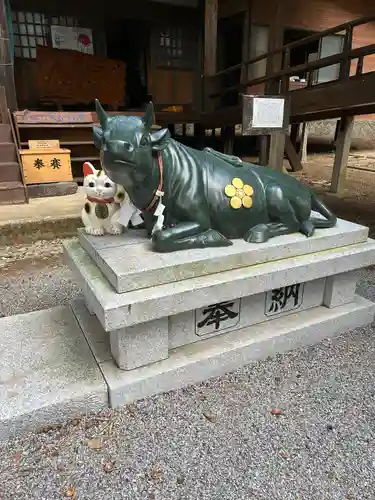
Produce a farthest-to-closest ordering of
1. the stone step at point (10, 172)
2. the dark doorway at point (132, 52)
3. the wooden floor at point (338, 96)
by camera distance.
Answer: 1. the dark doorway at point (132, 52)
2. the stone step at point (10, 172)
3. the wooden floor at point (338, 96)

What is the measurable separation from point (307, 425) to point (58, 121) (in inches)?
263

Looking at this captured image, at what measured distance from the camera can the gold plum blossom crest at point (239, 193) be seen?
7.24 ft

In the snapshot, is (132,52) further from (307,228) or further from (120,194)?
(307,228)

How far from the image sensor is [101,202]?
90.6 inches

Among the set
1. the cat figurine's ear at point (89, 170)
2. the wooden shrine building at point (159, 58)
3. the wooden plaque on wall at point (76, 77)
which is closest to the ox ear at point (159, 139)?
the cat figurine's ear at point (89, 170)

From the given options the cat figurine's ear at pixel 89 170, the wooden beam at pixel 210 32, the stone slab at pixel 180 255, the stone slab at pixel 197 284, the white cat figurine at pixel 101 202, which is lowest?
the stone slab at pixel 197 284

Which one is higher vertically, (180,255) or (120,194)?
(120,194)

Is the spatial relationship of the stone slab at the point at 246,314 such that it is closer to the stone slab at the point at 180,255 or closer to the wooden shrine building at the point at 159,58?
the stone slab at the point at 180,255

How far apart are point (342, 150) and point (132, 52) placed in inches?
294

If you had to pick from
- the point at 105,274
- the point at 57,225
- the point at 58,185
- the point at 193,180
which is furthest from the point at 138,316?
the point at 58,185

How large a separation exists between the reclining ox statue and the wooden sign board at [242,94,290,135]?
1.67 meters

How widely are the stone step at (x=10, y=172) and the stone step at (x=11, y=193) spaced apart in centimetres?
18

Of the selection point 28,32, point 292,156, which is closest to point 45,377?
point 292,156

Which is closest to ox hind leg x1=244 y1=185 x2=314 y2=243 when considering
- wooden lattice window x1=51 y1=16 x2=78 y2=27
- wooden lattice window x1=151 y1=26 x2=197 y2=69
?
wooden lattice window x1=151 y1=26 x2=197 y2=69
